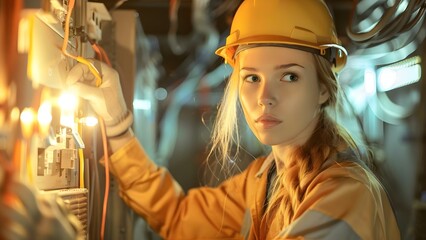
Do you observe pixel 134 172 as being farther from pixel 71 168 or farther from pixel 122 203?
pixel 71 168

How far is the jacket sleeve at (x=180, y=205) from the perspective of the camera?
216 cm

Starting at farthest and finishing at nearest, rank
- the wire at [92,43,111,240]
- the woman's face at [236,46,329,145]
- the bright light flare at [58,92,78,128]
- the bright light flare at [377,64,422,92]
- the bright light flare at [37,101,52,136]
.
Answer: the bright light flare at [377,64,422,92], the wire at [92,43,111,240], the woman's face at [236,46,329,145], the bright light flare at [58,92,78,128], the bright light flare at [37,101,52,136]

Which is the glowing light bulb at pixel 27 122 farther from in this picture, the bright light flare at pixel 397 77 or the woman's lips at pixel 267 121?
the bright light flare at pixel 397 77

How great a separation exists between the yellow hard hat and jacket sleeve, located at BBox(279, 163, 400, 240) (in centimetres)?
41

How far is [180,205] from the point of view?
226 centimetres

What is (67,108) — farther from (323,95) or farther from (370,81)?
(370,81)

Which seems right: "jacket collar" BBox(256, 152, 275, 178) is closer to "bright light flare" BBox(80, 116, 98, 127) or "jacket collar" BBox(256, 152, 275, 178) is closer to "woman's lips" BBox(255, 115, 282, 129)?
"woman's lips" BBox(255, 115, 282, 129)

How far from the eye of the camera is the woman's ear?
177cm

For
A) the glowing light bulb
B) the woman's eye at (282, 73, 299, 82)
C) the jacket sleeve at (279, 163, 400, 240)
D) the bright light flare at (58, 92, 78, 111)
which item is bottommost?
the jacket sleeve at (279, 163, 400, 240)

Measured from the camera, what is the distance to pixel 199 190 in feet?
7.57

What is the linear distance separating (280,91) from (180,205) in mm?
828

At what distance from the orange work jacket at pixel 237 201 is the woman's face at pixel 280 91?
0.20 m

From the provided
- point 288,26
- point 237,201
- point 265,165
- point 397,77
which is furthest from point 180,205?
point 397,77

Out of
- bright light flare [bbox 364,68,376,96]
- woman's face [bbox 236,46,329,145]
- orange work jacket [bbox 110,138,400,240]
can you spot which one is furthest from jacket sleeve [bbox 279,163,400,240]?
bright light flare [bbox 364,68,376,96]
